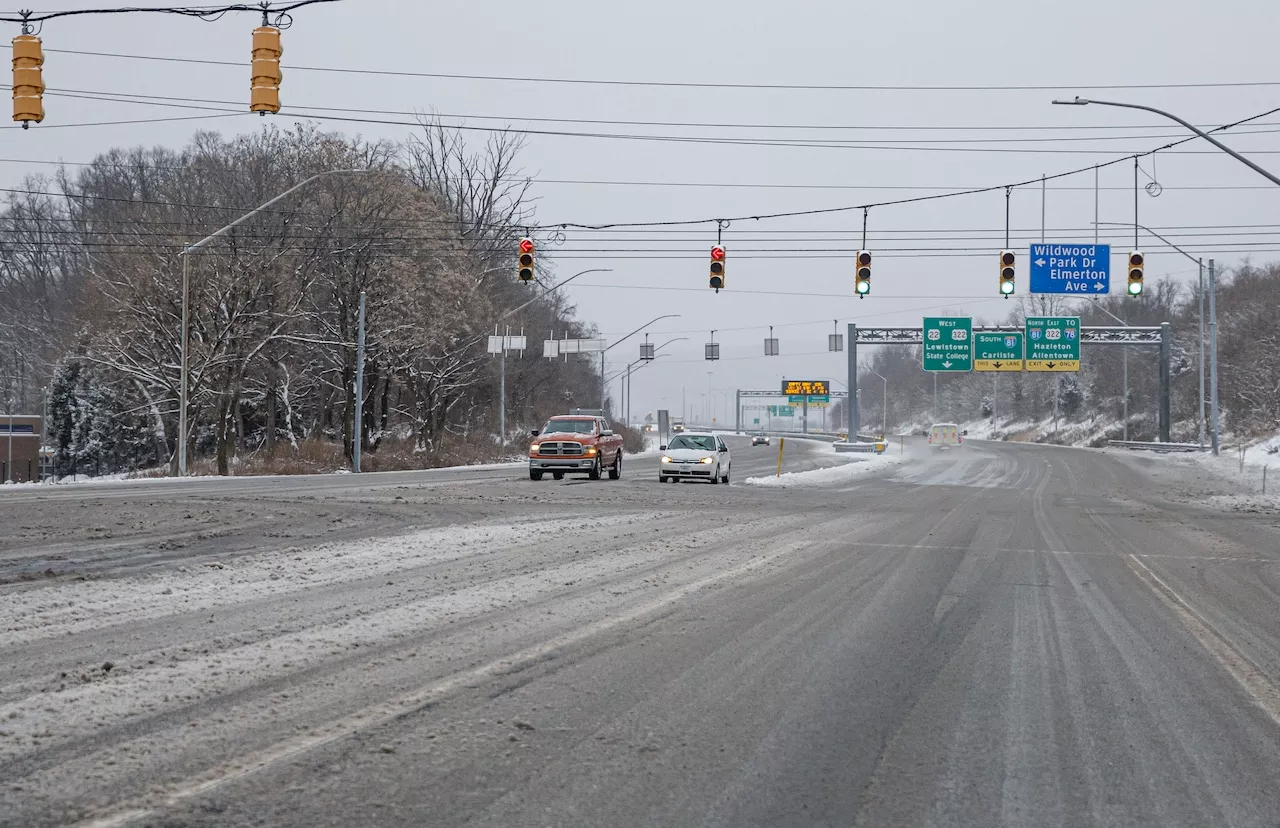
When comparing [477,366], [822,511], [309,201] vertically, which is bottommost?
[822,511]

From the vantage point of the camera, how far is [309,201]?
50.8 metres

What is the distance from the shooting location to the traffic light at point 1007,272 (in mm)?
37125

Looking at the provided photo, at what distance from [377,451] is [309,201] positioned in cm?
1128

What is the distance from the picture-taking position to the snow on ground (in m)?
38.2

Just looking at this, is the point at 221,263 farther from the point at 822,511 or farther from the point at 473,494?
the point at 822,511

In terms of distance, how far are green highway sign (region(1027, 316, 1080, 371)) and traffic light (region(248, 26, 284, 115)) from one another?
60393mm

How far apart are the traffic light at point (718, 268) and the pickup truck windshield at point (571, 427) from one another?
587 cm

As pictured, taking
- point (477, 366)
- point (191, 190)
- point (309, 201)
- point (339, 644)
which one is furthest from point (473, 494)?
point (477, 366)

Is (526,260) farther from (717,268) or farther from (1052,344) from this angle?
(1052,344)

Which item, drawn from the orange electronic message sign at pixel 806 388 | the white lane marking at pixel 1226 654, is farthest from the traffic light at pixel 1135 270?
the orange electronic message sign at pixel 806 388

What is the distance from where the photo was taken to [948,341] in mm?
72500

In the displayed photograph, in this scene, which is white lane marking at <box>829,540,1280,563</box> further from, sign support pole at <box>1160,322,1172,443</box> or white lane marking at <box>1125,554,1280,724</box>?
sign support pole at <box>1160,322,1172,443</box>

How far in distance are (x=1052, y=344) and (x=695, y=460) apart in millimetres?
42850

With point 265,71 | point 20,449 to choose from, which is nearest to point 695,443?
point 265,71
